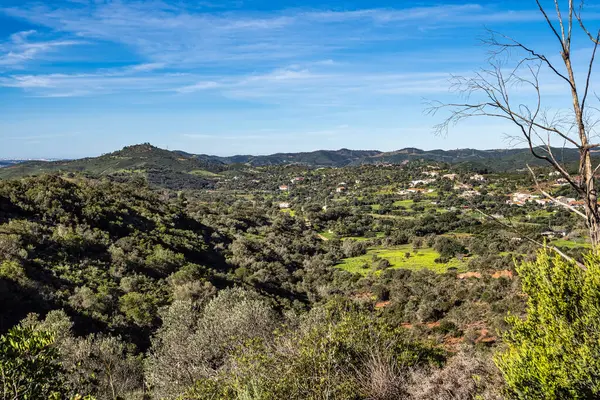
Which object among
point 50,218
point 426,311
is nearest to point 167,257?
point 50,218

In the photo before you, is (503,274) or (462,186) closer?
(503,274)

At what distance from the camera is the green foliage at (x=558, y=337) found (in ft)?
17.6

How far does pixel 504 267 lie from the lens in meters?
32.7

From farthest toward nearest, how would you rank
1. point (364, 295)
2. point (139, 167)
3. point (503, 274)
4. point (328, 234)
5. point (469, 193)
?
point (139, 167)
point (469, 193)
point (328, 234)
point (364, 295)
point (503, 274)

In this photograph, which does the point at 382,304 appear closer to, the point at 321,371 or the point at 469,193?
the point at 321,371

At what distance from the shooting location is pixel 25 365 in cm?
649

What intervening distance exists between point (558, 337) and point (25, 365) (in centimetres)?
860

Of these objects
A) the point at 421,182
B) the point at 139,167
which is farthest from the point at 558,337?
the point at 139,167

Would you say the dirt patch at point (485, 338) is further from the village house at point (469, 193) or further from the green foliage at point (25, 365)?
the village house at point (469, 193)

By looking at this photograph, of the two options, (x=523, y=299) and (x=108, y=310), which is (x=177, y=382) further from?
(x=523, y=299)

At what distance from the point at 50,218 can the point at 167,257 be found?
28.3 ft

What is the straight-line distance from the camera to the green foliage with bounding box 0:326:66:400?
247 inches

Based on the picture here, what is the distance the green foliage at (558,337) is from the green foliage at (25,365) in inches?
289

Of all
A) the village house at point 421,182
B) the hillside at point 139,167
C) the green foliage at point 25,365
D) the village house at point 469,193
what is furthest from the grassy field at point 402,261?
the hillside at point 139,167
